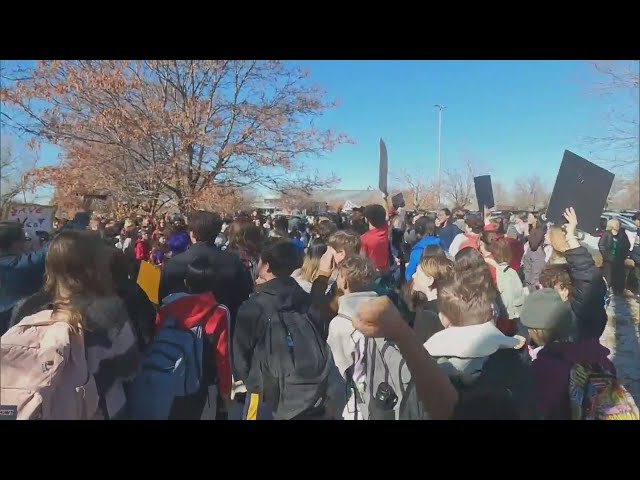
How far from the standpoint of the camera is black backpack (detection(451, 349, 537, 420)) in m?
2.05

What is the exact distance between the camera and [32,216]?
12.2 feet

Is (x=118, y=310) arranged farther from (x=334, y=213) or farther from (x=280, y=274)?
(x=334, y=213)

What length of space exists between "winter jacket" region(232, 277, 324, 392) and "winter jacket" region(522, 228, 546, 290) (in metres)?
5.71

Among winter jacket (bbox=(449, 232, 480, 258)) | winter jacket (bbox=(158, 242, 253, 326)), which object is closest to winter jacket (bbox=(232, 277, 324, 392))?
winter jacket (bbox=(158, 242, 253, 326))

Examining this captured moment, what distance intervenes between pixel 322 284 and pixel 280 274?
0.91 meters

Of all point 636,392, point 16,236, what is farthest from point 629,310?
point 16,236

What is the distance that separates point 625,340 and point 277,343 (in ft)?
20.0

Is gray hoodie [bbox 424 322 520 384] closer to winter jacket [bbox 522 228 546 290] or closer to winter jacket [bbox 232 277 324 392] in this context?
winter jacket [bbox 232 277 324 392]

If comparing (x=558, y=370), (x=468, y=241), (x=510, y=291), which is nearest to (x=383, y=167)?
(x=510, y=291)

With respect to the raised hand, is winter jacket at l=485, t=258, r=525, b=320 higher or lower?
lower

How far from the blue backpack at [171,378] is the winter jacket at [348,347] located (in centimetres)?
79

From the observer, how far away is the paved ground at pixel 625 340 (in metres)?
4.52

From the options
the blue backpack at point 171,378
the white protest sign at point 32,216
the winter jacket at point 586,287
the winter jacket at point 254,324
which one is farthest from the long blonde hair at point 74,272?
the winter jacket at point 586,287

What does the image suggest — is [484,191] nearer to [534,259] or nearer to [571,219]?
[571,219]
